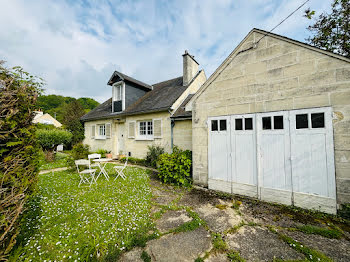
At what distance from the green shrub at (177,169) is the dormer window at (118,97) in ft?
24.6

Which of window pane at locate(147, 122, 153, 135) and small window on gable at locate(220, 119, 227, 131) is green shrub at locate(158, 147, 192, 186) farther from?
window pane at locate(147, 122, 153, 135)

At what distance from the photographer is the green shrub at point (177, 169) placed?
19.2 ft

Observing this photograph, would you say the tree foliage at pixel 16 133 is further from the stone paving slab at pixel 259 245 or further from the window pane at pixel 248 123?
the window pane at pixel 248 123

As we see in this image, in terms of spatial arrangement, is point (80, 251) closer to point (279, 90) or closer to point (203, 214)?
point (203, 214)

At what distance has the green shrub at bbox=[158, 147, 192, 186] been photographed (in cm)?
587

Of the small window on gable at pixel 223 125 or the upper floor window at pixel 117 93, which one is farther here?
the upper floor window at pixel 117 93

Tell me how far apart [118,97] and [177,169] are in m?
9.20

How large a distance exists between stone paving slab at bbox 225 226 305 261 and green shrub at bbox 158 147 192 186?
117 inches

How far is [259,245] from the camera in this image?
2678 millimetres

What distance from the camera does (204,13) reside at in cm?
550

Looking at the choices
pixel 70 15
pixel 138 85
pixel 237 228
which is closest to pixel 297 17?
pixel 237 228

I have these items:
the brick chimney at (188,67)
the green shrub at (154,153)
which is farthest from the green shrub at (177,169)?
the brick chimney at (188,67)

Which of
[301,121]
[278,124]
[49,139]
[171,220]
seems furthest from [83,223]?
[49,139]

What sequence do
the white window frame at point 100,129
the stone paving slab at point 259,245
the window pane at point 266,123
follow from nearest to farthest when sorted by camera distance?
1. the stone paving slab at point 259,245
2. the window pane at point 266,123
3. the white window frame at point 100,129
